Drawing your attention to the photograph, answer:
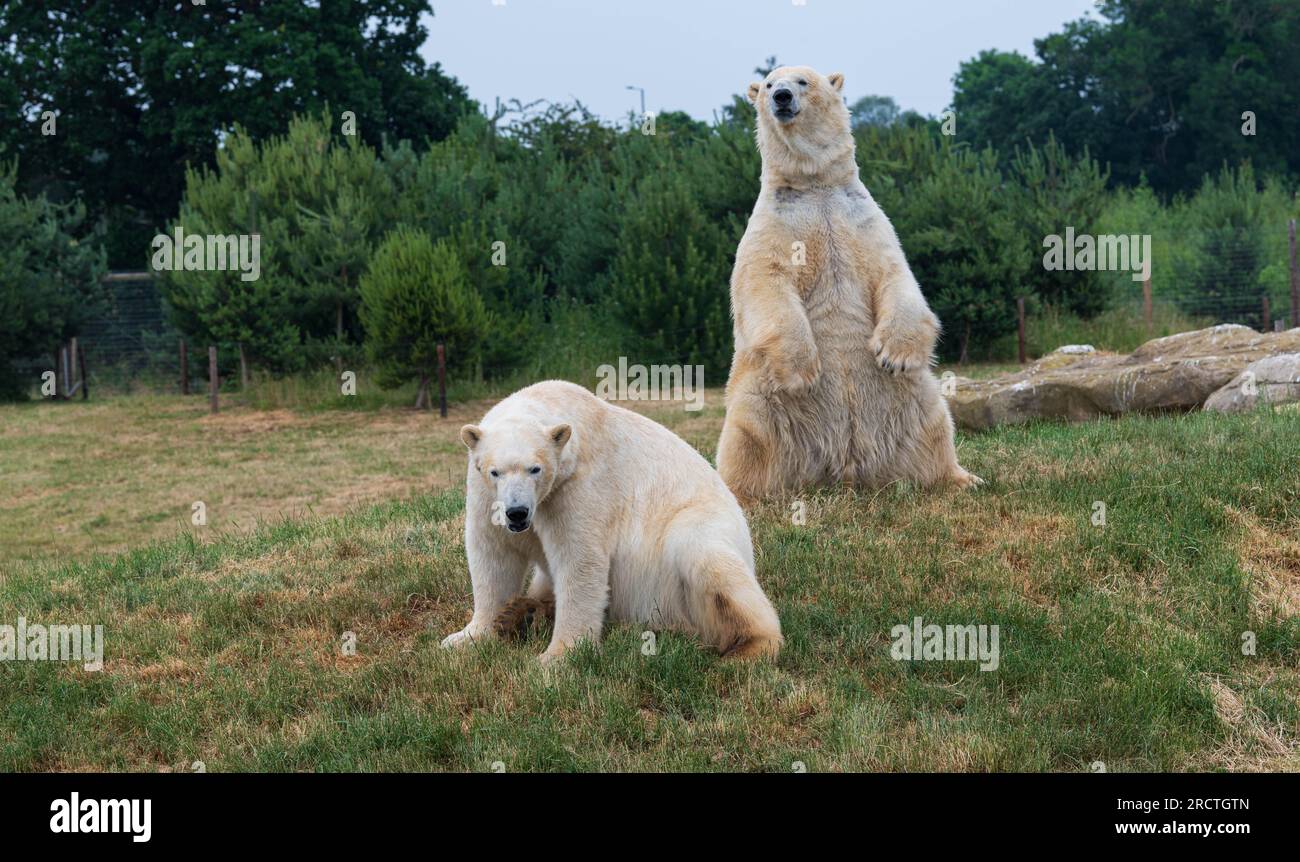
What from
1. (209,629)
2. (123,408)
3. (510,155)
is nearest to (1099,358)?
(209,629)

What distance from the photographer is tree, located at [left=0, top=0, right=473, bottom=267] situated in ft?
112

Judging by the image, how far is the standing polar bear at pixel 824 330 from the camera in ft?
24.0

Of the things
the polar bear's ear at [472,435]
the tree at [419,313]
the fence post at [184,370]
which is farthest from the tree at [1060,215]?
the polar bear's ear at [472,435]

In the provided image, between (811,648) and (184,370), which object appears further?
(184,370)

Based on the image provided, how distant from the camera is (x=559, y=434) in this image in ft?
15.5

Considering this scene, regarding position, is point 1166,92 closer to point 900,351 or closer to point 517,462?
point 900,351

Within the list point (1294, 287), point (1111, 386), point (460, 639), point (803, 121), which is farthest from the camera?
point (1294, 287)

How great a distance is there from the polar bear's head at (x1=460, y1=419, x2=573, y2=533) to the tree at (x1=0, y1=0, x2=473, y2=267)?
3142 cm

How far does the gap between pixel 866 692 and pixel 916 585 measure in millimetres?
1353

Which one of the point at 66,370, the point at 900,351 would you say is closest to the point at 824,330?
the point at 900,351

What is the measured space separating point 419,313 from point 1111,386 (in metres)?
12.9

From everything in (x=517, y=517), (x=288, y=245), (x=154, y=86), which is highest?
(x=154, y=86)

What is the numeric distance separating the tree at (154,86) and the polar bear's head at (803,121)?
2894 cm

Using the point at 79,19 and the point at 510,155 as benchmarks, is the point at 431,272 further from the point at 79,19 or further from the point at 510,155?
the point at 79,19
